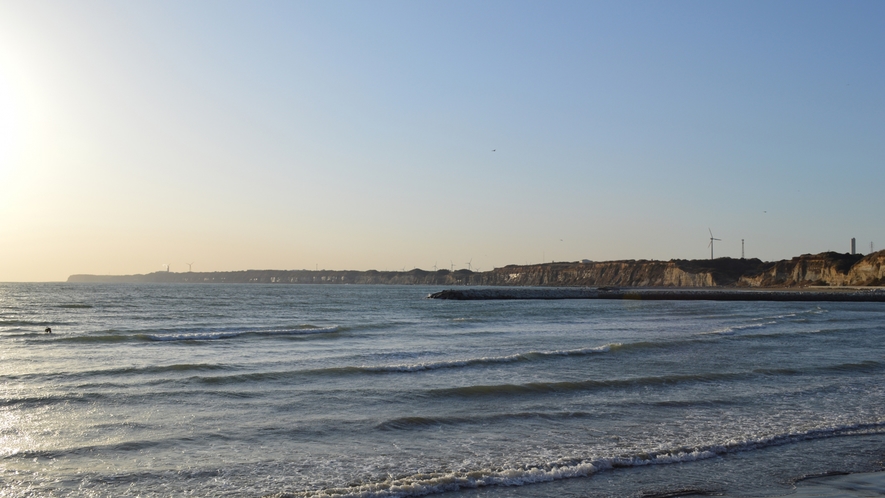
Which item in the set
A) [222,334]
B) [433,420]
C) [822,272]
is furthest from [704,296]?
[433,420]

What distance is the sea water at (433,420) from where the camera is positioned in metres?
8.09

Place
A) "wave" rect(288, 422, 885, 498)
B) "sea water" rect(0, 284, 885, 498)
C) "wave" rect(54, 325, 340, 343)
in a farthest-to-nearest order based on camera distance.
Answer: "wave" rect(54, 325, 340, 343), "sea water" rect(0, 284, 885, 498), "wave" rect(288, 422, 885, 498)

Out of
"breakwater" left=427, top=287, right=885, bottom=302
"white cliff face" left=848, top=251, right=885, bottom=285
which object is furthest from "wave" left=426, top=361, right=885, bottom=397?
"white cliff face" left=848, top=251, right=885, bottom=285

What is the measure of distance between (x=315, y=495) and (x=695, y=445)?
6034mm

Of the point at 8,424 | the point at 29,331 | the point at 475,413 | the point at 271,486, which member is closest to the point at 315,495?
the point at 271,486

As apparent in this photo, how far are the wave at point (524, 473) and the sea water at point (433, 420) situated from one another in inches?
1.2

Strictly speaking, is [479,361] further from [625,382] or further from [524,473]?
[524,473]

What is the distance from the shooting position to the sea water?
319 inches

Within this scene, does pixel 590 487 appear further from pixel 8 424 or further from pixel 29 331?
pixel 29 331

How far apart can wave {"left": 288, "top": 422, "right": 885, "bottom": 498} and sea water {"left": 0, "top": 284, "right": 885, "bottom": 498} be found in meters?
0.03

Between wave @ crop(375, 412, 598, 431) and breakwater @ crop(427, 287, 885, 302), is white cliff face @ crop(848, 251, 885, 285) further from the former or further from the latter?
wave @ crop(375, 412, 598, 431)

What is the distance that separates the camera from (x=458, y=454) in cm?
923

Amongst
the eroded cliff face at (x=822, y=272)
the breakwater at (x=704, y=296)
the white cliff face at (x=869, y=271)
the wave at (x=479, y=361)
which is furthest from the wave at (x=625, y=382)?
the eroded cliff face at (x=822, y=272)

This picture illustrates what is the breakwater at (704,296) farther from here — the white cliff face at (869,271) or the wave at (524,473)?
the wave at (524,473)
